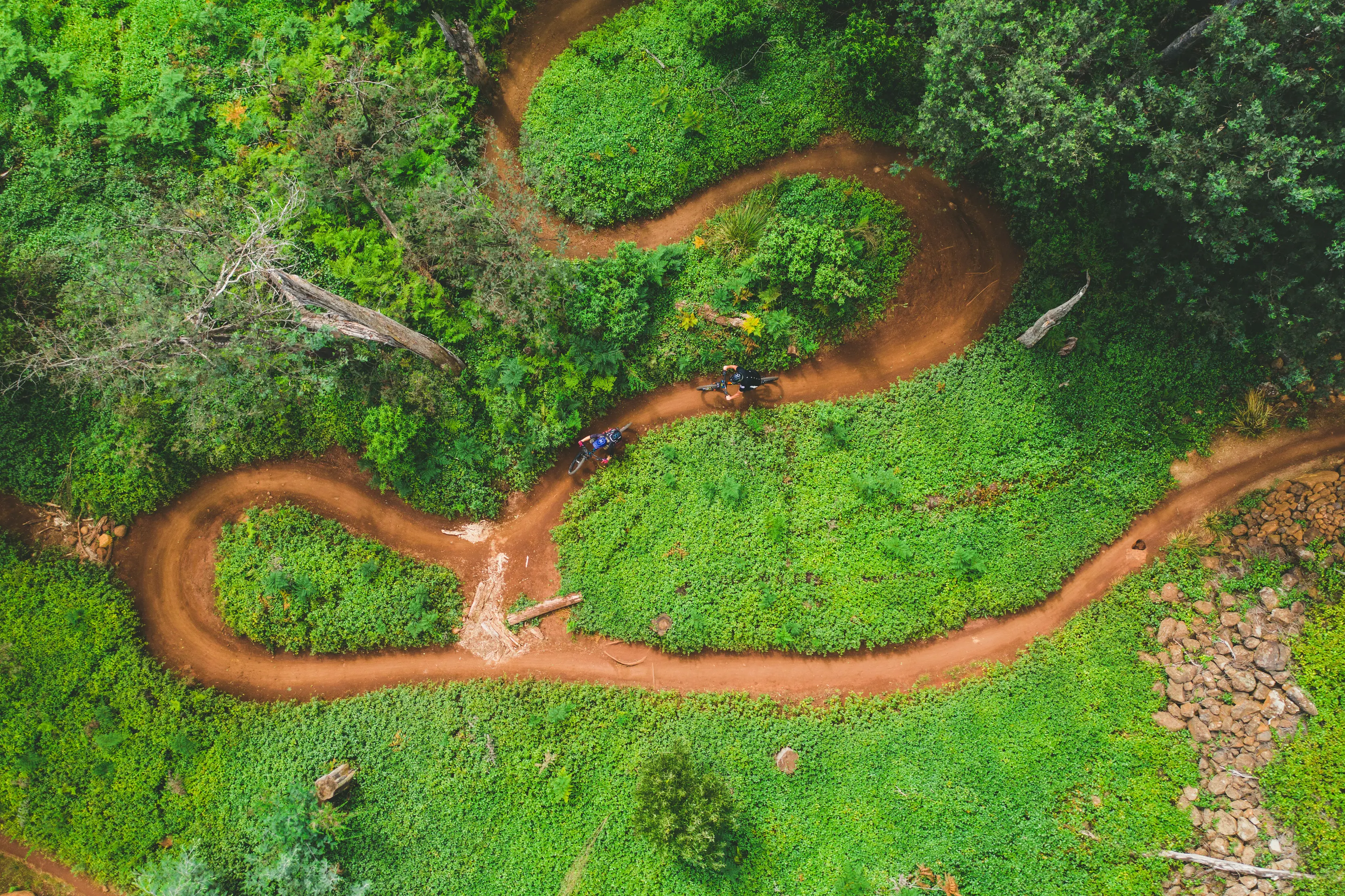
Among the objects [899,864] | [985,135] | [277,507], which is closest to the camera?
[985,135]

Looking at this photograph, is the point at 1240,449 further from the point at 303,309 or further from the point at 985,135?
the point at 303,309

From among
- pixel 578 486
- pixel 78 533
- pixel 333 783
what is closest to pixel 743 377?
pixel 578 486

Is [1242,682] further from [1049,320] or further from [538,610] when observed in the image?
[538,610]

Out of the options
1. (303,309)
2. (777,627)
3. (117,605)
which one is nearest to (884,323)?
(777,627)

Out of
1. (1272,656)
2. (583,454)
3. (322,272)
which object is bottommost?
(1272,656)

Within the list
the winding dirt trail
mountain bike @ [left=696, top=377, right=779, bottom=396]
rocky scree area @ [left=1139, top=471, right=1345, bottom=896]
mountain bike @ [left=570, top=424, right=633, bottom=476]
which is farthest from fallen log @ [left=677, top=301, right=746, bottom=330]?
rocky scree area @ [left=1139, top=471, right=1345, bottom=896]

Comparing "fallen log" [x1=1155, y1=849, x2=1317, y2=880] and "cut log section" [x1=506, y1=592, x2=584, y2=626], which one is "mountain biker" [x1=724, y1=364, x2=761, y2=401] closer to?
"cut log section" [x1=506, y1=592, x2=584, y2=626]
